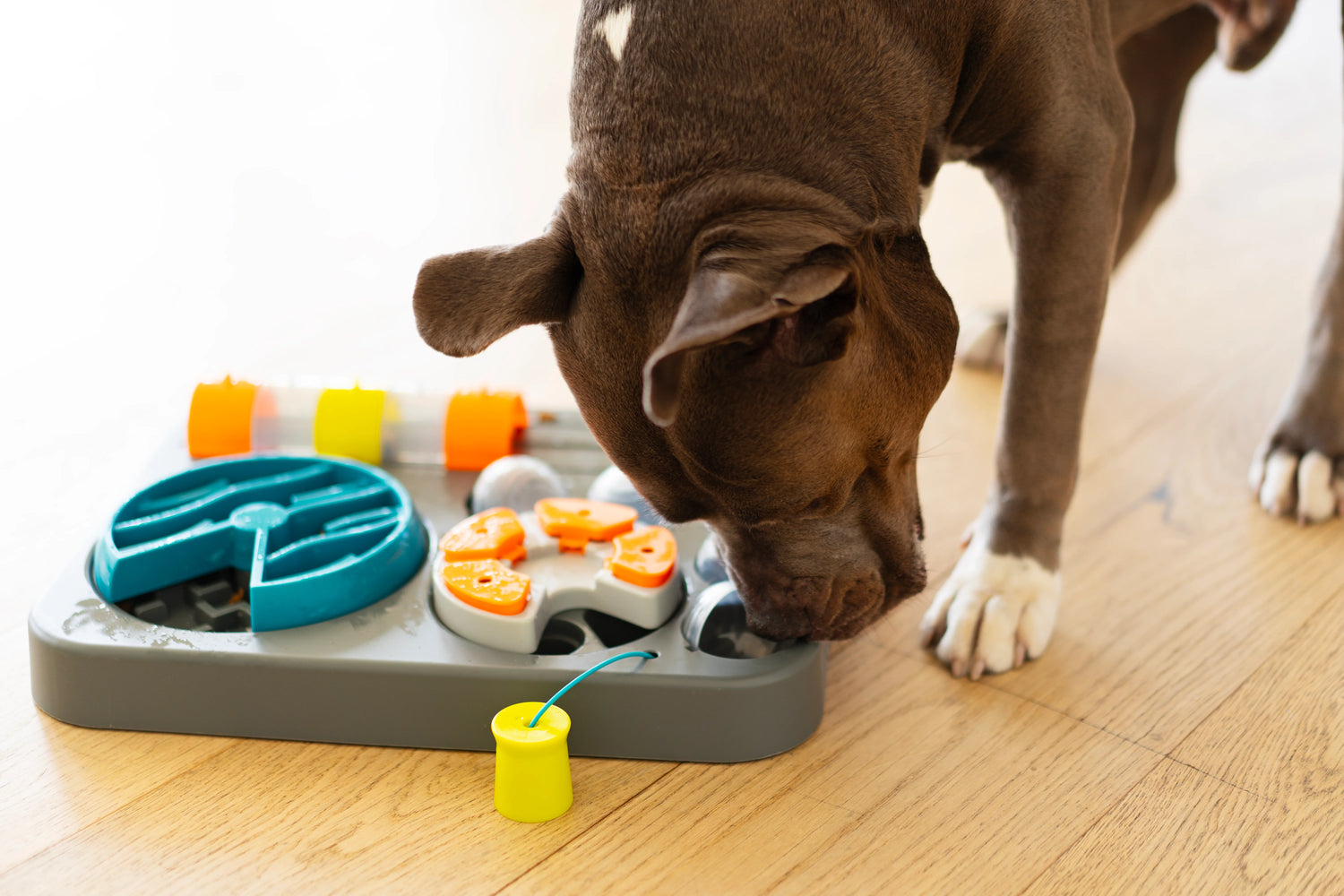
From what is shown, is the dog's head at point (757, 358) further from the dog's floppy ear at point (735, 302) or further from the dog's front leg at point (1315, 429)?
the dog's front leg at point (1315, 429)

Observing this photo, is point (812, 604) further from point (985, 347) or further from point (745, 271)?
point (985, 347)

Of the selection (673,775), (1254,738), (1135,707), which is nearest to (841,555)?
(673,775)

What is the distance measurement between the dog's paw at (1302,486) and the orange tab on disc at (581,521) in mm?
1068

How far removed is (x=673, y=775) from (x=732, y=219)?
0.64m

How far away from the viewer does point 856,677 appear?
1.67m

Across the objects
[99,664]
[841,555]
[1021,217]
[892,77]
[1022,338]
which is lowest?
[99,664]

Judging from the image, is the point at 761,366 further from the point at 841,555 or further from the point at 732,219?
the point at 841,555

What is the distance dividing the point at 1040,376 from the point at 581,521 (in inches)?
25.2

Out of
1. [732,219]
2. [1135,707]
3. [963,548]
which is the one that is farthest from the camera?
[963,548]

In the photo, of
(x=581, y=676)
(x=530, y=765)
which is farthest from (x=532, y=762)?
(x=581, y=676)

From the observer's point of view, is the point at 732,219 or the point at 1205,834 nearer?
the point at 732,219

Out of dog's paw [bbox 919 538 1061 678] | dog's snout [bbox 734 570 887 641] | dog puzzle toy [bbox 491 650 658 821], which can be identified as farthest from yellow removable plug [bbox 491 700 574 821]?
dog's paw [bbox 919 538 1061 678]

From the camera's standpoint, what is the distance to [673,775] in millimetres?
1479

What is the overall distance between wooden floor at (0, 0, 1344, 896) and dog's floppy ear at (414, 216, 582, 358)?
0.50m
